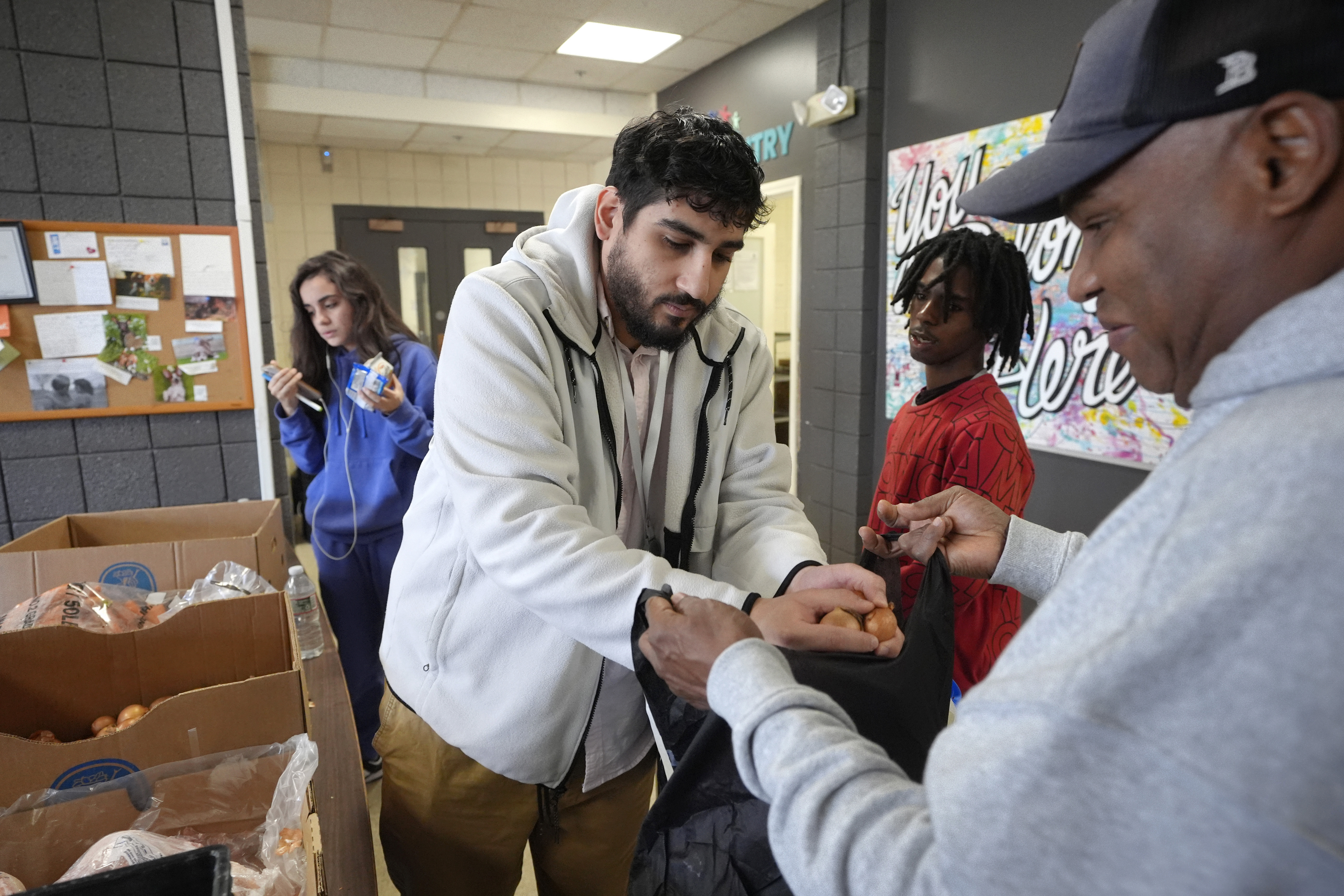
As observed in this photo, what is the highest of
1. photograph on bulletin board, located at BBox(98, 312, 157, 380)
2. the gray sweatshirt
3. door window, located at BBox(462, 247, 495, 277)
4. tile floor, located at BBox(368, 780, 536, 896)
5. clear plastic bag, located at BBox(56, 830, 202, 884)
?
door window, located at BBox(462, 247, 495, 277)

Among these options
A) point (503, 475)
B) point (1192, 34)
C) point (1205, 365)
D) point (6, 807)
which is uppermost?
point (1192, 34)

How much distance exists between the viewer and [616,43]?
4.43 m

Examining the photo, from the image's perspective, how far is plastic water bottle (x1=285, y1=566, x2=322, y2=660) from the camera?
1699 mm

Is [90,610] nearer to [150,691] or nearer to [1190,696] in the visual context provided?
[150,691]

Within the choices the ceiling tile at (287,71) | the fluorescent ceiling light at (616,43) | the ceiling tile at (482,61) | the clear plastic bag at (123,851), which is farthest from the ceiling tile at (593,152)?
the clear plastic bag at (123,851)

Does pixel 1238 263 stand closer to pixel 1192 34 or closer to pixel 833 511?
pixel 1192 34

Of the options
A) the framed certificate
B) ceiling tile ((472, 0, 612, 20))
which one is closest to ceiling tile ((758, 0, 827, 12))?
ceiling tile ((472, 0, 612, 20))

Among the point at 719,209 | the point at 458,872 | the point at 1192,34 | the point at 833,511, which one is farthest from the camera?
the point at 833,511

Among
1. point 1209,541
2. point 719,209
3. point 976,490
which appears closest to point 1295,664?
point 1209,541

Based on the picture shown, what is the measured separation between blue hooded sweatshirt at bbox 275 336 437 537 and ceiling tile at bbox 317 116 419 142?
3.34m

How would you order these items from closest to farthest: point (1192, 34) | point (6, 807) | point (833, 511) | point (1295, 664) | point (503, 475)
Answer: point (1295, 664) → point (1192, 34) → point (6, 807) → point (503, 475) → point (833, 511)

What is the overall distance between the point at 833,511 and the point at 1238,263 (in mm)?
3630

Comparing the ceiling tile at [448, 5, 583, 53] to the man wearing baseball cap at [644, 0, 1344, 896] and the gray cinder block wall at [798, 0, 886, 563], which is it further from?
the man wearing baseball cap at [644, 0, 1344, 896]

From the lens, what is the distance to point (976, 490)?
1.55 meters
